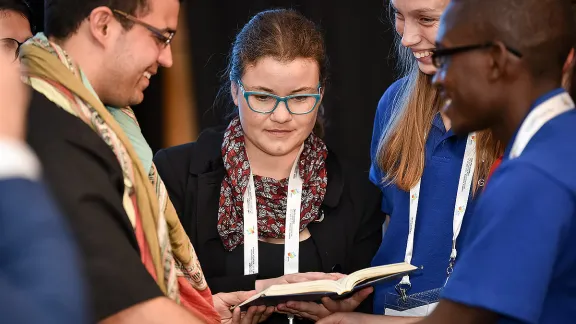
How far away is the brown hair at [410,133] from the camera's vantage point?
2.86 metres

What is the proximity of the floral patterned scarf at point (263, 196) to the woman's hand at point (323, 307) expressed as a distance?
307mm

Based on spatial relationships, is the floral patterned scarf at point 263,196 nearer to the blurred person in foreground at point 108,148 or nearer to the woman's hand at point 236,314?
the woman's hand at point 236,314

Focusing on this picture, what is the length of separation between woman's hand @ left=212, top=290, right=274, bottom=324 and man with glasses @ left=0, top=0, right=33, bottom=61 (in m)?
1.16

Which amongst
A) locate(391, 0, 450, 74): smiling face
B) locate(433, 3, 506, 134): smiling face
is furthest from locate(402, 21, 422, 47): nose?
locate(433, 3, 506, 134): smiling face

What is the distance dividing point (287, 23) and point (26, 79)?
138 cm

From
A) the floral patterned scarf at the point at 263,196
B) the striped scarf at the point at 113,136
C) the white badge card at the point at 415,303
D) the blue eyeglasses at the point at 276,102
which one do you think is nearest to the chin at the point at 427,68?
the blue eyeglasses at the point at 276,102

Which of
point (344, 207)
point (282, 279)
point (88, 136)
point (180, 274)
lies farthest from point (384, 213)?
point (88, 136)

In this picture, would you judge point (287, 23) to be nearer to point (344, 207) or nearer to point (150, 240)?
point (344, 207)

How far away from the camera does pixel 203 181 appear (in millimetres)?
3062

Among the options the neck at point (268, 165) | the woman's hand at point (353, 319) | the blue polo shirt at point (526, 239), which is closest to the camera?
the blue polo shirt at point (526, 239)

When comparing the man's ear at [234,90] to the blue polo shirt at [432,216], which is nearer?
the blue polo shirt at [432,216]

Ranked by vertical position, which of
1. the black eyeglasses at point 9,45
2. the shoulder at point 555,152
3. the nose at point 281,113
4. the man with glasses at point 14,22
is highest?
the man with glasses at point 14,22

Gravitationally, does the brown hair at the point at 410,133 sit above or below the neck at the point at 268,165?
above

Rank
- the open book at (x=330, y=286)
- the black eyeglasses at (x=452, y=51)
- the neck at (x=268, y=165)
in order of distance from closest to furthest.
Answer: the black eyeglasses at (x=452, y=51)
the open book at (x=330, y=286)
the neck at (x=268, y=165)
